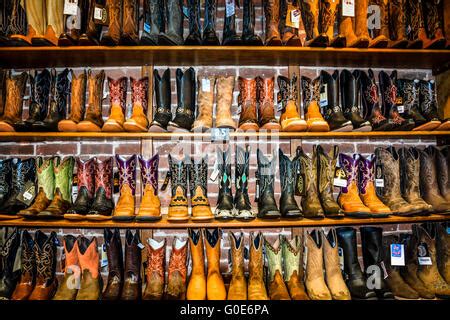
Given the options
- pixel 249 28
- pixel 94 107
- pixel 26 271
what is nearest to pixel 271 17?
pixel 249 28

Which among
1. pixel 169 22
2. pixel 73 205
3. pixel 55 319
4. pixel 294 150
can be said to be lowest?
pixel 55 319

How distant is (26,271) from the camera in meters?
2.21

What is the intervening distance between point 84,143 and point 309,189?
177 cm

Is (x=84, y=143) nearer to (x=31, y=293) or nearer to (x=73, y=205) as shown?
(x=73, y=205)

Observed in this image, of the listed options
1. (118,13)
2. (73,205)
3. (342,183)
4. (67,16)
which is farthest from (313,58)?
(73,205)

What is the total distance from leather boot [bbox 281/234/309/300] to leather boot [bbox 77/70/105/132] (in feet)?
5.12

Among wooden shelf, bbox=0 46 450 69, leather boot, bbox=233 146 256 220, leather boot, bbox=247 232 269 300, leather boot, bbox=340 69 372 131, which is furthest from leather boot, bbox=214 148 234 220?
leather boot, bbox=340 69 372 131

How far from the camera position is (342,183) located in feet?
7.54

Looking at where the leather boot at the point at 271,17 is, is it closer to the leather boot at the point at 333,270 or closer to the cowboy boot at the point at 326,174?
the cowboy boot at the point at 326,174

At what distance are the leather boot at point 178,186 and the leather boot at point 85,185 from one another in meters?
0.53

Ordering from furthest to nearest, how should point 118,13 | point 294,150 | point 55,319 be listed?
point 294,150 → point 118,13 → point 55,319

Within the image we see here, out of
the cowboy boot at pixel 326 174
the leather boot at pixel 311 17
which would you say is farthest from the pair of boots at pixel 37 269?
the leather boot at pixel 311 17

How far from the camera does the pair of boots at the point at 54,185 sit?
218 cm

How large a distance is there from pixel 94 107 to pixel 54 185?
642mm
